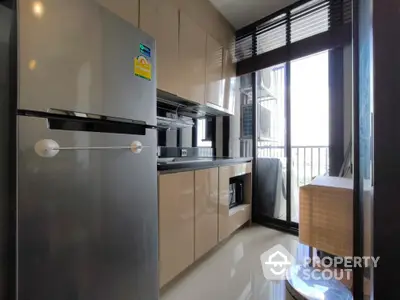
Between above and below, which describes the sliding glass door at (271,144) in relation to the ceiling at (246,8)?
below

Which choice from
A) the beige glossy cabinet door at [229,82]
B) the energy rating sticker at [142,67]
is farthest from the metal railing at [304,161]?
the energy rating sticker at [142,67]

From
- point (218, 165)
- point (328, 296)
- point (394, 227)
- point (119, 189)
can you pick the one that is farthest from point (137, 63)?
point (328, 296)

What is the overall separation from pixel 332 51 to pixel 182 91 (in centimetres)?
174

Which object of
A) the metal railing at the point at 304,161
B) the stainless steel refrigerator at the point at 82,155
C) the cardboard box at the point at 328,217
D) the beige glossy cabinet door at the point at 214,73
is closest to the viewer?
the stainless steel refrigerator at the point at 82,155

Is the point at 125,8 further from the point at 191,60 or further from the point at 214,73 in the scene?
the point at 214,73

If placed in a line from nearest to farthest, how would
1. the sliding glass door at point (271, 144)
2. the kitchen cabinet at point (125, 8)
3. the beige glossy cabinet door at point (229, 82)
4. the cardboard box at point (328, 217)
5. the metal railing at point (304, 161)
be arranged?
the cardboard box at point (328, 217)
the kitchen cabinet at point (125, 8)
the beige glossy cabinet door at point (229, 82)
the metal railing at point (304, 161)
the sliding glass door at point (271, 144)

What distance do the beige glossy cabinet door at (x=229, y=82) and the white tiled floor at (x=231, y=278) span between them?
162 centimetres

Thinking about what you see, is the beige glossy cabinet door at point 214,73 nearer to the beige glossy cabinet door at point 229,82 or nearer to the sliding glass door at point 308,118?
the beige glossy cabinet door at point 229,82

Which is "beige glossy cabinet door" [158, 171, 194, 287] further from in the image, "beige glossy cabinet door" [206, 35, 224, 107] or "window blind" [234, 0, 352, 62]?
"window blind" [234, 0, 352, 62]

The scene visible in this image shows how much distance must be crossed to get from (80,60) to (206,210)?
1.53 metres

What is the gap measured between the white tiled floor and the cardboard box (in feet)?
2.09

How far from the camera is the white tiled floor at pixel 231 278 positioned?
1.59 meters

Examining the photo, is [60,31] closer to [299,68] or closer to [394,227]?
[394,227]

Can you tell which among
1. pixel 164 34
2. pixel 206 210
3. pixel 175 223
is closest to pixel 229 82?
pixel 164 34
